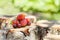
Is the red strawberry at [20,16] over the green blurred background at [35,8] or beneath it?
beneath

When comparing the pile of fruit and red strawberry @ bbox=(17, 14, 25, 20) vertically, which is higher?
red strawberry @ bbox=(17, 14, 25, 20)

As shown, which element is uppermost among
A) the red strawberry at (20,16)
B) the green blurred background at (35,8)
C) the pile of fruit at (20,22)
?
the green blurred background at (35,8)

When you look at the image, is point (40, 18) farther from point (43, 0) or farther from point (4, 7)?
point (4, 7)

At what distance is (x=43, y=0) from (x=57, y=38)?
260mm

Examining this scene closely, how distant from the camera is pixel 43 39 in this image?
925 millimetres

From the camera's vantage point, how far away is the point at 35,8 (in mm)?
960

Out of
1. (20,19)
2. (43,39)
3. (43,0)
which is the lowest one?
(43,39)

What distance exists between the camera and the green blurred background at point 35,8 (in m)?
0.94

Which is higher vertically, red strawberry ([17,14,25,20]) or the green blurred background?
the green blurred background

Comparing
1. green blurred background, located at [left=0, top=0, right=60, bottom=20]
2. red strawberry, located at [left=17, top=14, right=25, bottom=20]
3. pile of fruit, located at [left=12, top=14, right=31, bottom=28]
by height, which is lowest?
pile of fruit, located at [left=12, top=14, right=31, bottom=28]

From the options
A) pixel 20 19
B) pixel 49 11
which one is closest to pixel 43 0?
pixel 49 11

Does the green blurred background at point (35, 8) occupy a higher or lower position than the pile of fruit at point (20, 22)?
higher

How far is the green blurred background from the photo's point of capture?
0.94 m

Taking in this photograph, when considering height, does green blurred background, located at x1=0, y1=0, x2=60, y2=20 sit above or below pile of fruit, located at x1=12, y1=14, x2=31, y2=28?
above
